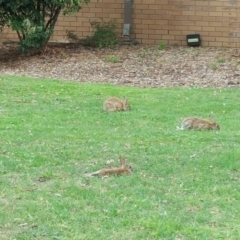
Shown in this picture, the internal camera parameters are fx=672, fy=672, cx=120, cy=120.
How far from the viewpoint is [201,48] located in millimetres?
18094

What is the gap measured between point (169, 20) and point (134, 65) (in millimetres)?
3423

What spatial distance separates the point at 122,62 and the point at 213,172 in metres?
9.12

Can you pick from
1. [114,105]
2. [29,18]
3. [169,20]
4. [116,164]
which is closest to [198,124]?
[114,105]

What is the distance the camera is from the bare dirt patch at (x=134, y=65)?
1427 centimetres

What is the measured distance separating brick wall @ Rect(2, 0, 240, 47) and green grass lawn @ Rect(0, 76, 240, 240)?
23.3 feet

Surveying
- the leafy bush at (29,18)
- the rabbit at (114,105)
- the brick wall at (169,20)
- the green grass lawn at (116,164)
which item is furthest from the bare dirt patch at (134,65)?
the rabbit at (114,105)

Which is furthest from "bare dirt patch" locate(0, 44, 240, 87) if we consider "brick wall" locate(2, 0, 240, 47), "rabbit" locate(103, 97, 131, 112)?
"rabbit" locate(103, 97, 131, 112)

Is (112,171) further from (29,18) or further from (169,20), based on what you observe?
(169,20)

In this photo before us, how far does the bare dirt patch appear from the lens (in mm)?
14273

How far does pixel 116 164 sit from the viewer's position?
7.46 m

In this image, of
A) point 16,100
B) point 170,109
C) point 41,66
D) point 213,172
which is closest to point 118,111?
point 170,109

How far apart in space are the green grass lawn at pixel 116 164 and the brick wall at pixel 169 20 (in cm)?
709

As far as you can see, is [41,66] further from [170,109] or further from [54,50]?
[170,109]

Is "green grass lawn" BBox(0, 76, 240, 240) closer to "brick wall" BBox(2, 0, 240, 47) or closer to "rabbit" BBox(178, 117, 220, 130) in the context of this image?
"rabbit" BBox(178, 117, 220, 130)
